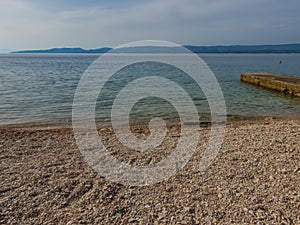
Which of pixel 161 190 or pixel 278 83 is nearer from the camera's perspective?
pixel 161 190

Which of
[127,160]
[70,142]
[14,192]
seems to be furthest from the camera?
[70,142]

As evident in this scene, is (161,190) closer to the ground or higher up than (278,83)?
higher up

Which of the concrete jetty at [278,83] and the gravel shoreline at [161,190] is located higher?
the gravel shoreline at [161,190]

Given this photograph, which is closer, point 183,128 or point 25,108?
point 183,128

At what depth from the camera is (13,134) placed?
36.3ft

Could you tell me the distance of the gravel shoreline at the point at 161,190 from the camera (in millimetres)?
4727

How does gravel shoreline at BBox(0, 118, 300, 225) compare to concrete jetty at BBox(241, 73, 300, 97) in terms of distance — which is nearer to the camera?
gravel shoreline at BBox(0, 118, 300, 225)

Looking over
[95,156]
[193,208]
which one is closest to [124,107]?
[95,156]

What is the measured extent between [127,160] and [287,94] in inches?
837

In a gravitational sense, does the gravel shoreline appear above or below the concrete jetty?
above

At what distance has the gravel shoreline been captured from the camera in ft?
15.5

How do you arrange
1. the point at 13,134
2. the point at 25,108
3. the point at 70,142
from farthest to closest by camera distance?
the point at 25,108 → the point at 13,134 → the point at 70,142

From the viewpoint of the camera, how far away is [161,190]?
576cm

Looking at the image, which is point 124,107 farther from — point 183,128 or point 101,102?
point 183,128
